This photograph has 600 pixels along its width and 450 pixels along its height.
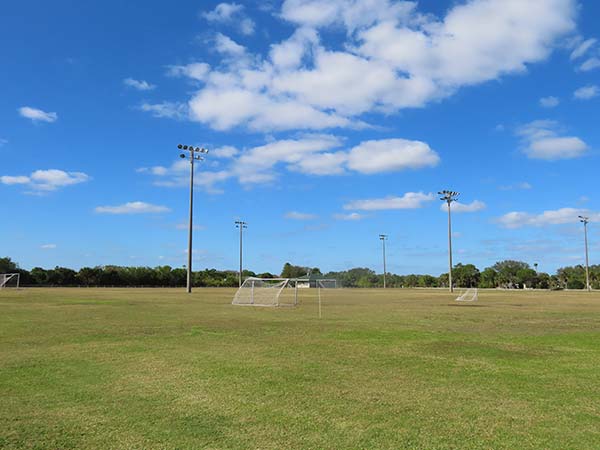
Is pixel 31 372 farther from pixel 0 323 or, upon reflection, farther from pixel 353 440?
pixel 0 323

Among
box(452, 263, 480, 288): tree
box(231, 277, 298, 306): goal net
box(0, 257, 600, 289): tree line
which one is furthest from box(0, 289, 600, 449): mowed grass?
box(452, 263, 480, 288): tree

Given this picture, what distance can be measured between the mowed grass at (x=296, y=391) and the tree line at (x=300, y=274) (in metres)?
80.8

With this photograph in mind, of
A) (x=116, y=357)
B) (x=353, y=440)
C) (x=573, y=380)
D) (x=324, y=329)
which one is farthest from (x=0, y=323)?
(x=573, y=380)

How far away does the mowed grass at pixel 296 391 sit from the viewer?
243 inches

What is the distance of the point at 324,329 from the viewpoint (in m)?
18.1

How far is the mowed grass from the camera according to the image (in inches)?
243

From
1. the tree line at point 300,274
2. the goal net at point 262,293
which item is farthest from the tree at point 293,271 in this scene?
the goal net at point 262,293

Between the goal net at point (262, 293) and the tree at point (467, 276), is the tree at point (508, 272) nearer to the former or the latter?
the tree at point (467, 276)

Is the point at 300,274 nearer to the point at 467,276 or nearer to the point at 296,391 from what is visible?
the point at 467,276

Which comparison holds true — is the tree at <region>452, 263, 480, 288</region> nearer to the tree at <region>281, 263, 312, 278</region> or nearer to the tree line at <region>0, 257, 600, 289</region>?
the tree line at <region>0, 257, 600, 289</region>

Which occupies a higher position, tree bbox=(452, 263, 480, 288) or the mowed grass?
tree bbox=(452, 263, 480, 288)

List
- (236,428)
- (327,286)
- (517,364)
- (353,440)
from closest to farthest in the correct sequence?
(353,440) → (236,428) → (517,364) → (327,286)

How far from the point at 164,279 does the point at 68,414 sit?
114528 mm

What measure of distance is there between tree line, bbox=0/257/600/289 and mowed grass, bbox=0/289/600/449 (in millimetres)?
80835
